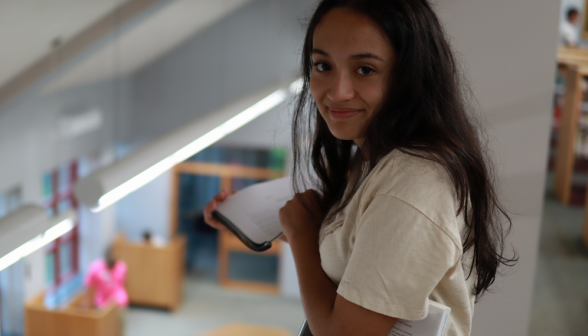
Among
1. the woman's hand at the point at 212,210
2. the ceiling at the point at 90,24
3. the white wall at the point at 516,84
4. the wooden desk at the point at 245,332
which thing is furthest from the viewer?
the wooden desk at the point at 245,332

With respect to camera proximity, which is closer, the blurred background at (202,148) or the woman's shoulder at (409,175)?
the woman's shoulder at (409,175)

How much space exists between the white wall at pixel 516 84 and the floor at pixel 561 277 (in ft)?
4.81

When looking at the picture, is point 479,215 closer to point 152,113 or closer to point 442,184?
point 442,184

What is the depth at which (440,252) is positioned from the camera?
77 cm

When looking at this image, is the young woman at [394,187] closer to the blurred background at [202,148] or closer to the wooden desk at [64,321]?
the blurred background at [202,148]

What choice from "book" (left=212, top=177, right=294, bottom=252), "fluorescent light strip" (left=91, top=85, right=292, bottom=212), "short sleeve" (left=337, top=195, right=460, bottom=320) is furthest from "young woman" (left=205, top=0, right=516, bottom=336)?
"fluorescent light strip" (left=91, top=85, right=292, bottom=212)

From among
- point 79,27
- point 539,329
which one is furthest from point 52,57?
point 539,329

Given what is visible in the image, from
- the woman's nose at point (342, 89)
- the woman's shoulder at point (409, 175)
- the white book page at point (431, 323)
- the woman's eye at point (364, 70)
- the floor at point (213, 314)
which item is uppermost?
the woman's eye at point (364, 70)

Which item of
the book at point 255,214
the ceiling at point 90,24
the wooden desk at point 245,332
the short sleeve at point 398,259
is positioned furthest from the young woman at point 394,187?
the wooden desk at point 245,332

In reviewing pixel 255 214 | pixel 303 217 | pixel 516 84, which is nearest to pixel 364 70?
pixel 303 217

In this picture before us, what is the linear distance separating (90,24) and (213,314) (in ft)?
17.9

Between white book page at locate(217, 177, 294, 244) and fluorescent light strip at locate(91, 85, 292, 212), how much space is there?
0.87ft

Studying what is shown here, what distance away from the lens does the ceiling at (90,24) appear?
3.32 metres

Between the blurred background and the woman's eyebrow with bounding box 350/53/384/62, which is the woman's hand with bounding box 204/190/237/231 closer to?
the blurred background
